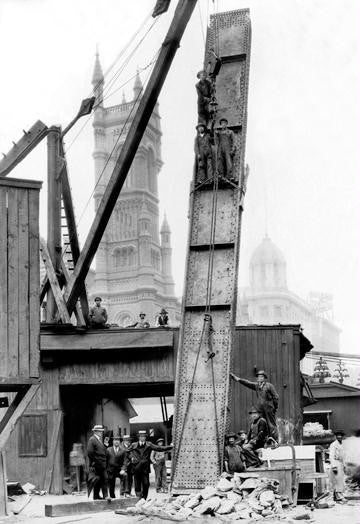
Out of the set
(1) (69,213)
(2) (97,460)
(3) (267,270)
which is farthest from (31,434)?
(3) (267,270)

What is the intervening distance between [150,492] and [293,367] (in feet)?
15.3

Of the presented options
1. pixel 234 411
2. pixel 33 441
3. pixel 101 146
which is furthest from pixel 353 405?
pixel 101 146

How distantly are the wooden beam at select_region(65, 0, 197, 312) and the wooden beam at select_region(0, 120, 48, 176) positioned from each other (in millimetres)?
2416

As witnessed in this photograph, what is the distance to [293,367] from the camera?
66.9ft

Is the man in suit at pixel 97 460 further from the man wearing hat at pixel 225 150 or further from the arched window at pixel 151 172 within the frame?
the arched window at pixel 151 172

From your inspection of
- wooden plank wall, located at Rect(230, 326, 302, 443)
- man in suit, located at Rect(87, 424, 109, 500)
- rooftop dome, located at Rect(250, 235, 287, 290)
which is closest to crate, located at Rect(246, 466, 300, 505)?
man in suit, located at Rect(87, 424, 109, 500)

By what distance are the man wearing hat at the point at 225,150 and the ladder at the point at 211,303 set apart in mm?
148

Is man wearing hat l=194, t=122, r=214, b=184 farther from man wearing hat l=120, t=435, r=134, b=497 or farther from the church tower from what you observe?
the church tower

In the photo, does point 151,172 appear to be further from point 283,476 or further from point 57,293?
point 283,476

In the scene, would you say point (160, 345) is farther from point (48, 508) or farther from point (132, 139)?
point (48, 508)

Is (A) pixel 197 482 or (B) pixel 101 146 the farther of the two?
(B) pixel 101 146

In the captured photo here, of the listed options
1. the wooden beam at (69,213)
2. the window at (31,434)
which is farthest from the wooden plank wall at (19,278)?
the wooden beam at (69,213)

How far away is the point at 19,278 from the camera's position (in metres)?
14.3

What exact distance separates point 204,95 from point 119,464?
8.12 metres
